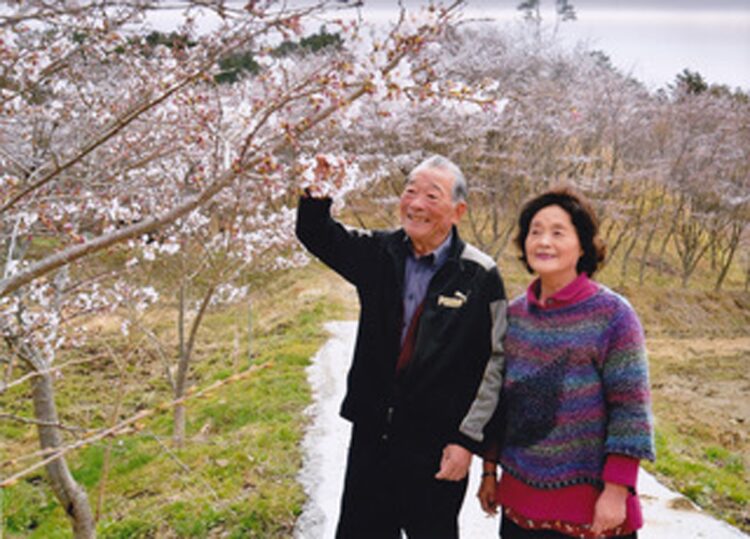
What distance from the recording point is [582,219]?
1.97m

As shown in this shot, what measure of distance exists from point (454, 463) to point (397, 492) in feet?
0.90

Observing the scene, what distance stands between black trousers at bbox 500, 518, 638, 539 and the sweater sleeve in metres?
0.32

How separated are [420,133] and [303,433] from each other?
9.19 metres

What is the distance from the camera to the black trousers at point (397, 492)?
214cm

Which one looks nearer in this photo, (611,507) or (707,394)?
(611,507)

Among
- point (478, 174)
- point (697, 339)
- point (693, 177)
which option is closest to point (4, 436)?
point (478, 174)

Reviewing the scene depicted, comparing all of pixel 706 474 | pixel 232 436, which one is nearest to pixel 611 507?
pixel 706 474

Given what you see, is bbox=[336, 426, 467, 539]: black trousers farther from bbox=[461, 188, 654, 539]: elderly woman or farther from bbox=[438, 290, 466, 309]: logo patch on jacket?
bbox=[438, 290, 466, 309]: logo patch on jacket

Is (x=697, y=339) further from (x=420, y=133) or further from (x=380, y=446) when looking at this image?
(x=380, y=446)

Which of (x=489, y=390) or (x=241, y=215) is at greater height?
(x=241, y=215)

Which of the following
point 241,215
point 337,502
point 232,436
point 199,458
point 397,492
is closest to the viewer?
point 397,492

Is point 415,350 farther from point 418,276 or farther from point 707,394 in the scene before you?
point 707,394

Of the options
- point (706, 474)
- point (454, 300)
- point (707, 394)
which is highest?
point (454, 300)

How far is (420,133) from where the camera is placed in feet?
44.4
